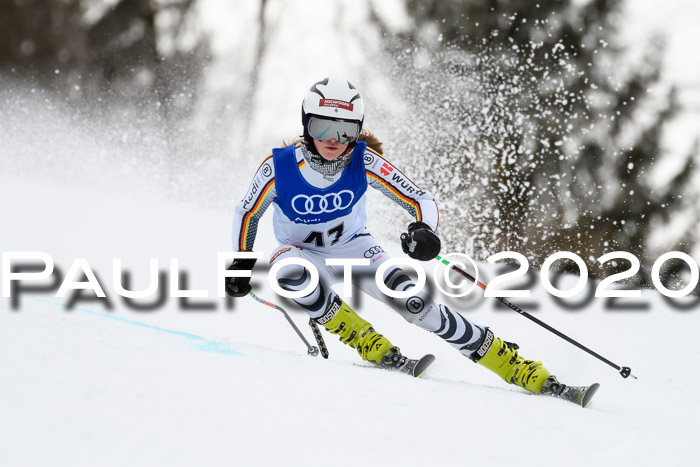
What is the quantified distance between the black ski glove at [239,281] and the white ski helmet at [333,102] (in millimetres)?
798

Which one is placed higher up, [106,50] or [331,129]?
[106,50]

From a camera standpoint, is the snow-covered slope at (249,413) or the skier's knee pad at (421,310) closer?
the snow-covered slope at (249,413)

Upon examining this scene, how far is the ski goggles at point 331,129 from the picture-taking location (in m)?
3.29

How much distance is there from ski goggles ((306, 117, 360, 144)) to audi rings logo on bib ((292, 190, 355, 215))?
0.32 m

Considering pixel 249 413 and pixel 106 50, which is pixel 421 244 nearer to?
pixel 249 413

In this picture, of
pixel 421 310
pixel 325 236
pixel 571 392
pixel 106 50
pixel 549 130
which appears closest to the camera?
pixel 571 392

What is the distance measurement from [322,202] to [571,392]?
5.28 ft

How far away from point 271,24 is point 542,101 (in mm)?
6727

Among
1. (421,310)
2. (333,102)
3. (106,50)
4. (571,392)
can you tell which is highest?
(106,50)

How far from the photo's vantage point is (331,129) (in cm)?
330

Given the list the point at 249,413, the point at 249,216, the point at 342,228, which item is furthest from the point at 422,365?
the point at 249,413

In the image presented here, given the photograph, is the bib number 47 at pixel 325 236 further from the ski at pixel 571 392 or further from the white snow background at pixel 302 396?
the ski at pixel 571 392

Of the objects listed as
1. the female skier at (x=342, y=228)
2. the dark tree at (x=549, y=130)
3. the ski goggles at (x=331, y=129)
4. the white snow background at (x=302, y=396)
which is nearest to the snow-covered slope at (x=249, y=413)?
the white snow background at (x=302, y=396)

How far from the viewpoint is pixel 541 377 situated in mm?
3338
